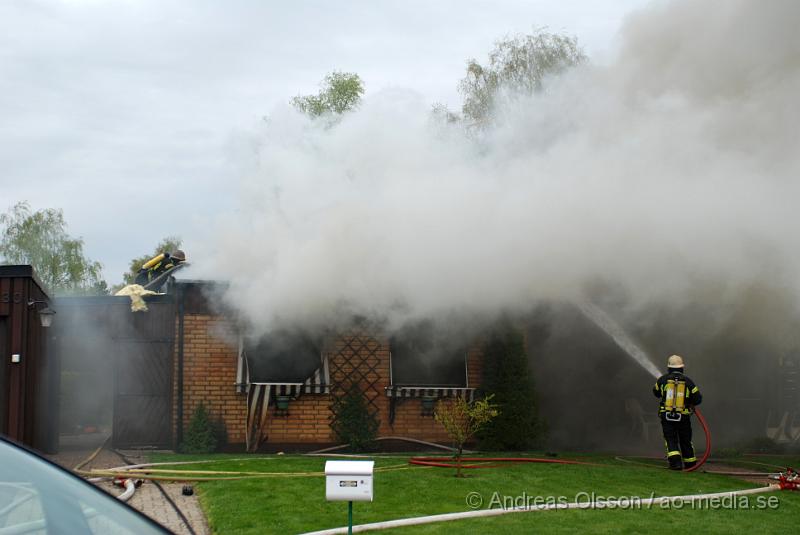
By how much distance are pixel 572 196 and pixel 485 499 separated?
5896 millimetres

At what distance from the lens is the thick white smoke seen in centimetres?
1305

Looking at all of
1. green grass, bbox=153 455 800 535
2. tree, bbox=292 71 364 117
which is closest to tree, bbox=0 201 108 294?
tree, bbox=292 71 364 117

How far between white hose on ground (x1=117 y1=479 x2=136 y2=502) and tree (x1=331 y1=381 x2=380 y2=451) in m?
5.13

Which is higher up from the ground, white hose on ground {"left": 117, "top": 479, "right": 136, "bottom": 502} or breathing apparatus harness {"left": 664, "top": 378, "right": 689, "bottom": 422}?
breathing apparatus harness {"left": 664, "top": 378, "right": 689, "bottom": 422}

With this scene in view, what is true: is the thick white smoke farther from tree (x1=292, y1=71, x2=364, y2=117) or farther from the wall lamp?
tree (x1=292, y1=71, x2=364, y2=117)

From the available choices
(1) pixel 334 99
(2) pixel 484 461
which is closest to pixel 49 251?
(1) pixel 334 99

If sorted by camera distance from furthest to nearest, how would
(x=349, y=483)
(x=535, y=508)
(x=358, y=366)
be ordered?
(x=358, y=366)
(x=535, y=508)
(x=349, y=483)

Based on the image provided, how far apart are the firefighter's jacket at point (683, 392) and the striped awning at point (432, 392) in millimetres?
4140

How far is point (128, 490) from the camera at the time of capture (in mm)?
10102

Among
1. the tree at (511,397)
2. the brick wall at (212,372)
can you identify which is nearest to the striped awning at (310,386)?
the brick wall at (212,372)

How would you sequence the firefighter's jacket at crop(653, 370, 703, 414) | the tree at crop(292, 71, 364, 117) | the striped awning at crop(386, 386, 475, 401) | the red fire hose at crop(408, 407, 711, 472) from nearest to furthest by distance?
the red fire hose at crop(408, 407, 711, 472)
the firefighter's jacket at crop(653, 370, 703, 414)
the striped awning at crop(386, 386, 475, 401)
the tree at crop(292, 71, 364, 117)

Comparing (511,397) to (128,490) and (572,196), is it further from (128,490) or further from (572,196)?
(128,490)

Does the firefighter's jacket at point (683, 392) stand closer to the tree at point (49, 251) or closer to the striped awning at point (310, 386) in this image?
the striped awning at point (310, 386)

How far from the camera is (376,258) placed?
1459 centimetres
